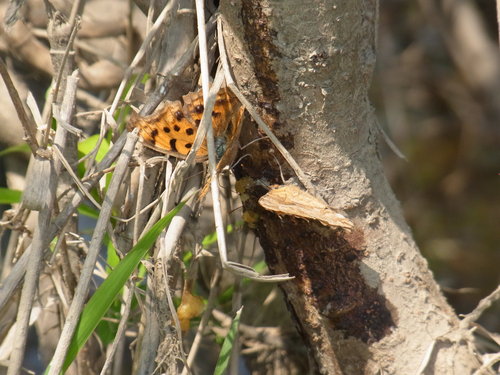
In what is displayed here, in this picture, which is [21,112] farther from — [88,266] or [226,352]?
[226,352]

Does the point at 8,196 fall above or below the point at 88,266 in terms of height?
above

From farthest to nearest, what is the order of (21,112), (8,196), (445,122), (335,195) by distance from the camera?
(445,122) → (8,196) → (335,195) → (21,112)

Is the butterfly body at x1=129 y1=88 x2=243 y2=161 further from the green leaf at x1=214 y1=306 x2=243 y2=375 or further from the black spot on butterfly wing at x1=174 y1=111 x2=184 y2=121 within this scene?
the green leaf at x1=214 y1=306 x2=243 y2=375

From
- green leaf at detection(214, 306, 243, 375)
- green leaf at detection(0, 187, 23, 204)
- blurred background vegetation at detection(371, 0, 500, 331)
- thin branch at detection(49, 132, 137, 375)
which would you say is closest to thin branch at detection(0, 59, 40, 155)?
thin branch at detection(49, 132, 137, 375)

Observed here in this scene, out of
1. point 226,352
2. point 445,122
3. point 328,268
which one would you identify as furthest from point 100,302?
point 445,122

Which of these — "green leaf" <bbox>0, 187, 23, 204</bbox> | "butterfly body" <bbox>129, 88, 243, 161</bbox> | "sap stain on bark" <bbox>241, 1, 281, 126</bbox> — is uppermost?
"sap stain on bark" <bbox>241, 1, 281, 126</bbox>

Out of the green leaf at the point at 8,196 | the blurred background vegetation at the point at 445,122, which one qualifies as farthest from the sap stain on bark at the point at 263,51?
the blurred background vegetation at the point at 445,122

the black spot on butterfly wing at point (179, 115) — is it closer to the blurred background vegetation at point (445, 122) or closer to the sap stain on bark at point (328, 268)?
the sap stain on bark at point (328, 268)

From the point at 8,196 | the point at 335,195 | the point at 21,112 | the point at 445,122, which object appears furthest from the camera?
the point at 445,122

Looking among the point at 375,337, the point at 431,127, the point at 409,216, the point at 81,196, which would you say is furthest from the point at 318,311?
the point at 431,127
